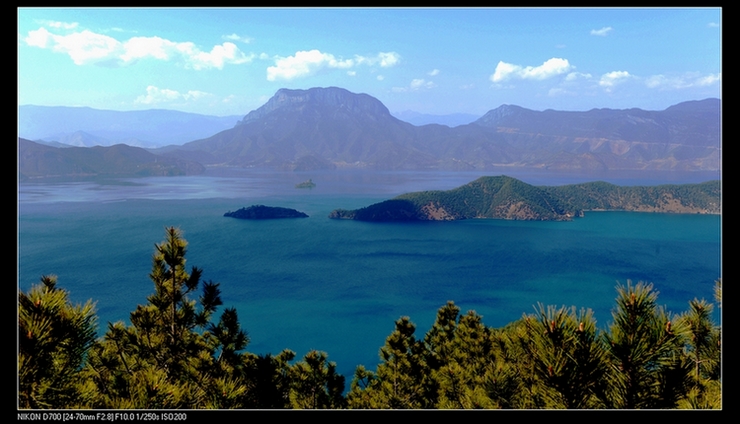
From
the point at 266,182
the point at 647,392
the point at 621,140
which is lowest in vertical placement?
the point at 647,392

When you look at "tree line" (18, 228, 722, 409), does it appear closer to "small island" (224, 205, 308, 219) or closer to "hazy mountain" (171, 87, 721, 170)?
"small island" (224, 205, 308, 219)

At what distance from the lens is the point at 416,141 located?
135 metres

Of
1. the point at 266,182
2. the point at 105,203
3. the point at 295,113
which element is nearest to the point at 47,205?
the point at 105,203

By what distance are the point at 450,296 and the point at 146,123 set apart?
145395mm

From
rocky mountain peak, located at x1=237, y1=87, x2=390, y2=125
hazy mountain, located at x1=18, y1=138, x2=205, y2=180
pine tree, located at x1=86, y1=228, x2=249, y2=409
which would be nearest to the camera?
pine tree, located at x1=86, y1=228, x2=249, y2=409

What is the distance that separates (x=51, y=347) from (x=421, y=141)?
454ft

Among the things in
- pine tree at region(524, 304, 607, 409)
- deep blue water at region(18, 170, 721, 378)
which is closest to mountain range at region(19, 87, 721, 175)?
deep blue water at region(18, 170, 721, 378)

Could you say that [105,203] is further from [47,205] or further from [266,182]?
[266,182]

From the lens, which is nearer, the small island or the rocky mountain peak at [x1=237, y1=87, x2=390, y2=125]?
the small island

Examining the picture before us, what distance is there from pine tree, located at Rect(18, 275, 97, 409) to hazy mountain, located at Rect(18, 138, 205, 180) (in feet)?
251

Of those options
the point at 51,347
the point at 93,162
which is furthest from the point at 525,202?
the point at 93,162

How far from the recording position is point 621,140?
130 metres

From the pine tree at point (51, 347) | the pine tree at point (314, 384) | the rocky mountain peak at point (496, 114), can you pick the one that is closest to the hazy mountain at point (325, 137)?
the rocky mountain peak at point (496, 114)

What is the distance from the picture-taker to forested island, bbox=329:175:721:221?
49250 mm
